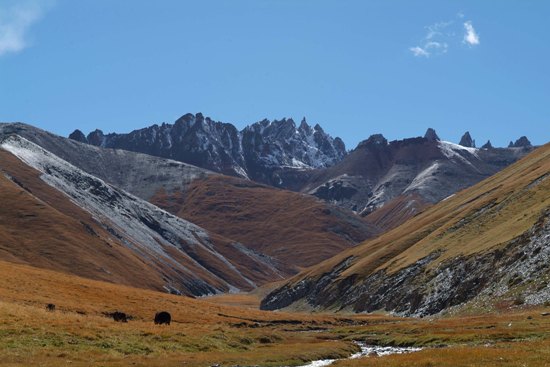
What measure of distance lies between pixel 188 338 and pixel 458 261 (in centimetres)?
6756

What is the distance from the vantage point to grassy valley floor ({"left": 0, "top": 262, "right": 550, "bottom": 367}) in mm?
39594

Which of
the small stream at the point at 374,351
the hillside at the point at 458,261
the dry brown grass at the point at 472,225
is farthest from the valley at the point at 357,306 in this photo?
the small stream at the point at 374,351

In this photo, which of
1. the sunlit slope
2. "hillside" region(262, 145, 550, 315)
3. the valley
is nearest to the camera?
the sunlit slope

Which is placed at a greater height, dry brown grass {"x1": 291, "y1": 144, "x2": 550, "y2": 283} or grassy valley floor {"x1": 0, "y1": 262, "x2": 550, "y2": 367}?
dry brown grass {"x1": 291, "y1": 144, "x2": 550, "y2": 283}

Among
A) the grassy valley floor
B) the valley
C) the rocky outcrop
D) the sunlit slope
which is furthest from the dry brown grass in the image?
the sunlit slope

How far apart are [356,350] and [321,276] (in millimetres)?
111952

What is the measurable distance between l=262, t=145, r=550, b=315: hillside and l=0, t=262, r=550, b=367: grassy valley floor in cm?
1280

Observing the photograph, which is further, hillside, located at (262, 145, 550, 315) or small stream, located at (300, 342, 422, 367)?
hillside, located at (262, 145, 550, 315)

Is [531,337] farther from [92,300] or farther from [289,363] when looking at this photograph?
[92,300]

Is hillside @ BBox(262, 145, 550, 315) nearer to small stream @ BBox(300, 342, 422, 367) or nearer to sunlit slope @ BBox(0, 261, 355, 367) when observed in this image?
small stream @ BBox(300, 342, 422, 367)

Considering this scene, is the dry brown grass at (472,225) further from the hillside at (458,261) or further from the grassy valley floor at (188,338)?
the grassy valley floor at (188,338)

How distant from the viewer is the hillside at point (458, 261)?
9062cm

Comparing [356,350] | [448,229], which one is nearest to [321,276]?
[448,229]

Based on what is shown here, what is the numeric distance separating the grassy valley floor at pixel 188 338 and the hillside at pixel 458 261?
504 inches
